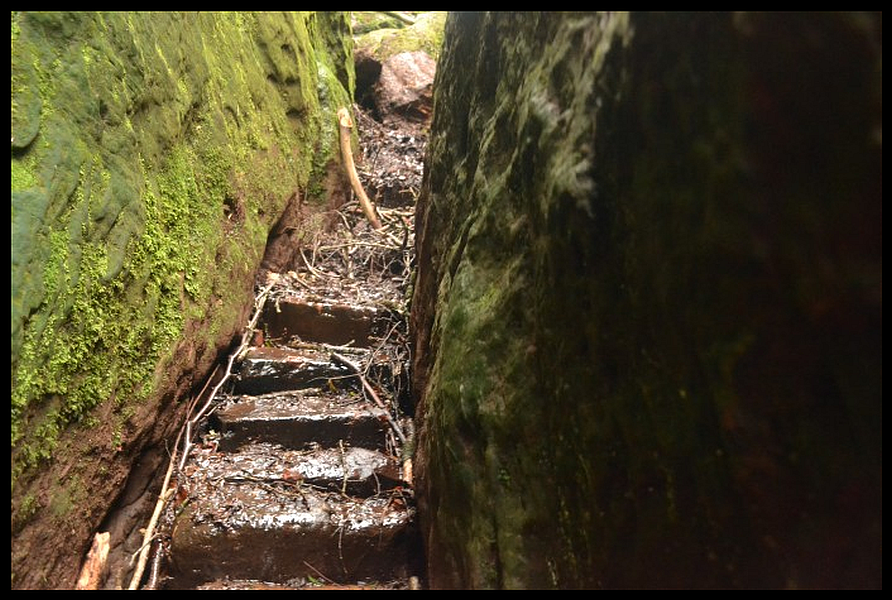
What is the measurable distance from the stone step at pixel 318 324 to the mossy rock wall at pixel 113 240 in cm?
21

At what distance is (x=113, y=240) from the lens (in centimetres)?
210

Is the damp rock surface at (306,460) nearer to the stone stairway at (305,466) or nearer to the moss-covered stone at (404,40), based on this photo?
the stone stairway at (305,466)

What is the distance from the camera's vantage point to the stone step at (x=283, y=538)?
230 centimetres

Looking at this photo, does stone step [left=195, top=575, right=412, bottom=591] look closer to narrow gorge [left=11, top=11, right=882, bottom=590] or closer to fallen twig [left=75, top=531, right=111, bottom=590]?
narrow gorge [left=11, top=11, right=882, bottom=590]

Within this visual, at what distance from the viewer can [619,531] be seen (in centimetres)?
114

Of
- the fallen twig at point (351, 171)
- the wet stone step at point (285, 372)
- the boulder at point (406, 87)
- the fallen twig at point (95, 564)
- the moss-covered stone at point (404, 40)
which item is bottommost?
the fallen twig at point (95, 564)

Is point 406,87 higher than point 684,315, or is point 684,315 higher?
point 406,87

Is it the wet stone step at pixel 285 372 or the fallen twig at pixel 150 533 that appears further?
the wet stone step at pixel 285 372

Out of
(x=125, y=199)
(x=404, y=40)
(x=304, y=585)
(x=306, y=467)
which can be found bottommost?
(x=304, y=585)

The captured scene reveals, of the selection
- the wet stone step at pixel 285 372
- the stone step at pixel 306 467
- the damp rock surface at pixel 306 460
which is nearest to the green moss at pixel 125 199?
the wet stone step at pixel 285 372

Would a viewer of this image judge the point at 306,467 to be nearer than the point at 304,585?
No

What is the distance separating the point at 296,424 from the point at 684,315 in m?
2.26

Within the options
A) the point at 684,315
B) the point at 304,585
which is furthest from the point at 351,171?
the point at 684,315

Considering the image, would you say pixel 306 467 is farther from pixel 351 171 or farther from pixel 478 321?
pixel 351 171
